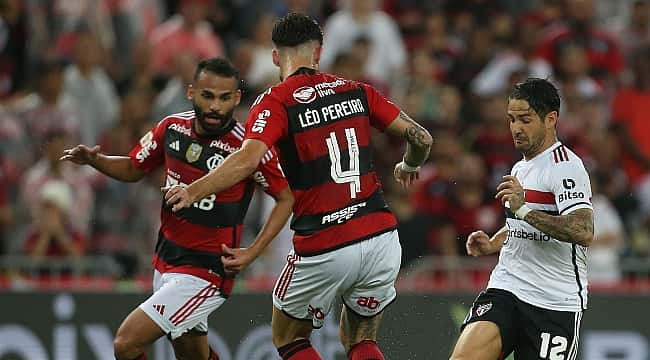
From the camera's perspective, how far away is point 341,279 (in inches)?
351

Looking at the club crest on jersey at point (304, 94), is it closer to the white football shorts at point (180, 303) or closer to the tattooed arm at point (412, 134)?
the tattooed arm at point (412, 134)

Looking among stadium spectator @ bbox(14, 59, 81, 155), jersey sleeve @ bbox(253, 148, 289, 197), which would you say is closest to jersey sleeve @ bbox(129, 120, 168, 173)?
→ jersey sleeve @ bbox(253, 148, 289, 197)

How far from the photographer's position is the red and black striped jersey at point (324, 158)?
28.7ft

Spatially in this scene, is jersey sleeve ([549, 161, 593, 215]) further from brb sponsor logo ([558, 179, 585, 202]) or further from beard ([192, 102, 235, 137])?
beard ([192, 102, 235, 137])

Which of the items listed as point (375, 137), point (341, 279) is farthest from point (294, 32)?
point (375, 137)

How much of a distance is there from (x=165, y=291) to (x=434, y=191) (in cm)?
527

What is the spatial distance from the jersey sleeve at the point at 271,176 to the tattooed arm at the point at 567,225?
1.69 meters

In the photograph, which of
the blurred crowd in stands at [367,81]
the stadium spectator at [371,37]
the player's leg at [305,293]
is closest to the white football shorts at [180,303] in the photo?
the player's leg at [305,293]

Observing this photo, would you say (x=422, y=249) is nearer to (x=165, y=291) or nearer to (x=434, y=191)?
(x=434, y=191)

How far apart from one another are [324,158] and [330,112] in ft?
0.96

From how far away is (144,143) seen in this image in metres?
10.1

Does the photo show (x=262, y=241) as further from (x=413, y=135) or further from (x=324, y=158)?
(x=413, y=135)

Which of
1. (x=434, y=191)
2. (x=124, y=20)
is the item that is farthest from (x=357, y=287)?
(x=124, y=20)

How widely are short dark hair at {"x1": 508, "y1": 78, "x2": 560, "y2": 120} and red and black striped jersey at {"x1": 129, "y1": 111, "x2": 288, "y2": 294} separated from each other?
6.73 ft
